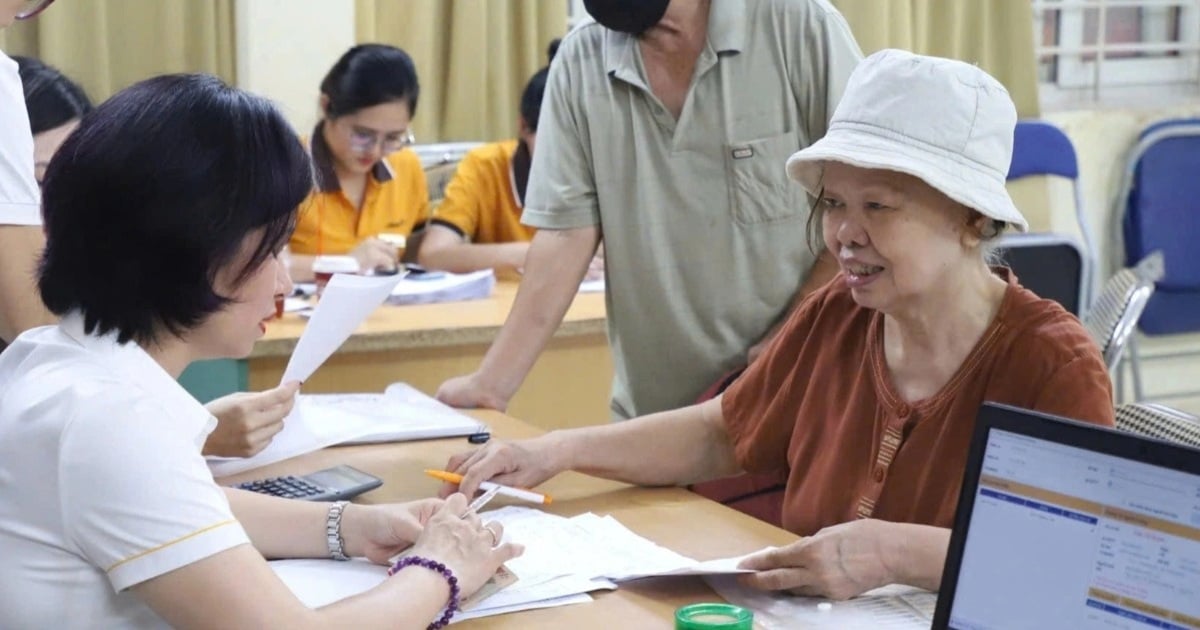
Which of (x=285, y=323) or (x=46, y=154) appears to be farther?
(x=285, y=323)

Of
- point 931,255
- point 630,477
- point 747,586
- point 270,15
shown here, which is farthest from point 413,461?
point 270,15

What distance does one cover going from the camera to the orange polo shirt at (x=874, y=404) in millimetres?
1584

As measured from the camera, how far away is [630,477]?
76.7 inches

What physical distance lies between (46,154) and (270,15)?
1846 millimetres

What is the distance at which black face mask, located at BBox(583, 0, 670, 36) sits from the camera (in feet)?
7.73

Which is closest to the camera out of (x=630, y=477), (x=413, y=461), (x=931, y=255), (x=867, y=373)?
(x=931, y=255)

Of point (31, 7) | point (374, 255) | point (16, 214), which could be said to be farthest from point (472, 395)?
point (374, 255)

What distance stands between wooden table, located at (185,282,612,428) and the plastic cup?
0.15m

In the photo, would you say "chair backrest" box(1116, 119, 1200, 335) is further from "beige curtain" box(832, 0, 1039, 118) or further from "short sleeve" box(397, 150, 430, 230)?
"short sleeve" box(397, 150, 430, 230)

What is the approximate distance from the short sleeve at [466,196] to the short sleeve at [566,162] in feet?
5.22

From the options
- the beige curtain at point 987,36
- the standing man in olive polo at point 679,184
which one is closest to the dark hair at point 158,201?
the standing man in olive polo at point 679,184

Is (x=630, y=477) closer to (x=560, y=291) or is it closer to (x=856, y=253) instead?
(x=856, y=253)

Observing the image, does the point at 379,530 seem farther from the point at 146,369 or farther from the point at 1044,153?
the point at 1044,153

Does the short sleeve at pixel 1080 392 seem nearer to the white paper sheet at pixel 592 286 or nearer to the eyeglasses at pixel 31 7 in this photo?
the eyeglasses at pixel 31 7
